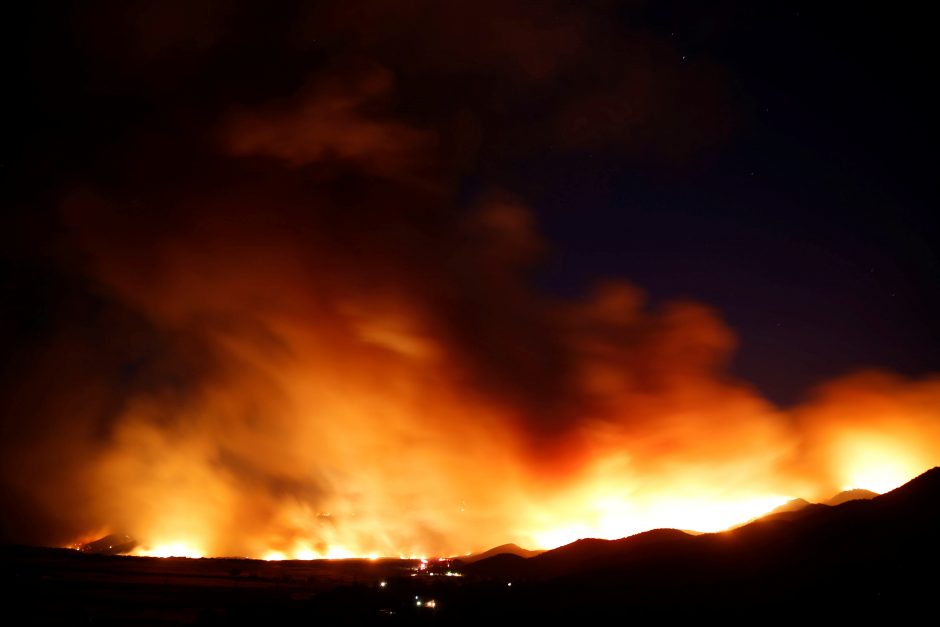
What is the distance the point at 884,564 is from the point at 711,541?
1774 centimetres

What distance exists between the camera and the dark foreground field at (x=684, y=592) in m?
22.5

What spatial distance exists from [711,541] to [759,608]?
1893 centimetres

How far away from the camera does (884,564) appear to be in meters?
24.3

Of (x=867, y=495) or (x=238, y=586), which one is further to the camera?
(x=867, y=495)

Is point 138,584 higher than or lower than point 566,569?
higher

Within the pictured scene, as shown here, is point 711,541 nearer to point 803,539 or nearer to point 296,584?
point 803,539

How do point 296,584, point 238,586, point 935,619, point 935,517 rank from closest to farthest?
point 935,619 → point 935,517 → point 238,586 → point 296,584

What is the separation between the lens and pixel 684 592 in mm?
28297

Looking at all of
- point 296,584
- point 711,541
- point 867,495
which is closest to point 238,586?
point 296,584

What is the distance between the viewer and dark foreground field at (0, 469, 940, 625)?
22.5 meters

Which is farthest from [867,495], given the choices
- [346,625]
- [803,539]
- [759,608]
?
[346,625]

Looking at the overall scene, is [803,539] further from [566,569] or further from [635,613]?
[566,569]

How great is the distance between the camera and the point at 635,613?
2509cm

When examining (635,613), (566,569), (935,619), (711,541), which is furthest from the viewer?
(566,569)
